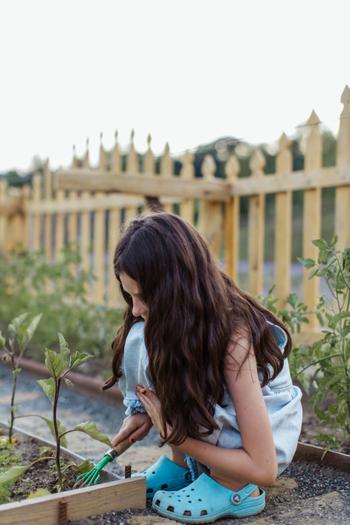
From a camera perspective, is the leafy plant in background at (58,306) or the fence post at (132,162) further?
the fence post at (132,162)

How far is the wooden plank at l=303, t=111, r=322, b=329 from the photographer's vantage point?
407 cm

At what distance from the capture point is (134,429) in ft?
7.03

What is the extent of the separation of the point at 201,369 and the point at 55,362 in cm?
43

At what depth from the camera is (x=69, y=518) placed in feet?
6.00

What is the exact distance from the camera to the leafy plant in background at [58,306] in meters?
4.73

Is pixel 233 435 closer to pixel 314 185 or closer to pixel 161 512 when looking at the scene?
pixel 161 512

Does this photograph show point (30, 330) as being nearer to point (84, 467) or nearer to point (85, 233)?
point (84, 467)

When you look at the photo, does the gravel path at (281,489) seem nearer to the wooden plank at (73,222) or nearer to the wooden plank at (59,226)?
the wooden plank at (73,222)

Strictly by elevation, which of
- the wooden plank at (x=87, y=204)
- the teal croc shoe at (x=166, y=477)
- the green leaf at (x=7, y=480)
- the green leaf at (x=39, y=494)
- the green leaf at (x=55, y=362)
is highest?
the wooden plank at (x=87, y=204)

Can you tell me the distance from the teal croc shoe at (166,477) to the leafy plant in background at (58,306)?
2273mm

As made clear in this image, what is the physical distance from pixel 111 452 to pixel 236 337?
1.83 feet

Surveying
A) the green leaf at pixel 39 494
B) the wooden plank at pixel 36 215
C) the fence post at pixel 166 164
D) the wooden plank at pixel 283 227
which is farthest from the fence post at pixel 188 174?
the green leaf at pixel 39 494

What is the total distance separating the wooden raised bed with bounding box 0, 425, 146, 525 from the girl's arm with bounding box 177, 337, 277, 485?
254mm

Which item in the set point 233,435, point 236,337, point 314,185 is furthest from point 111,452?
point 314,185
